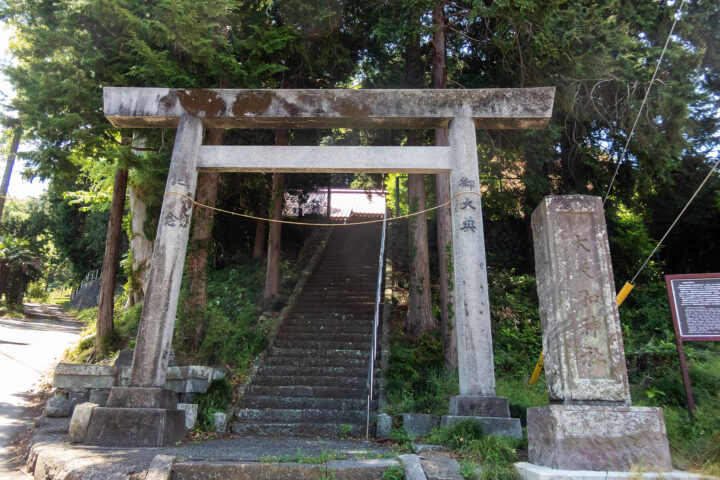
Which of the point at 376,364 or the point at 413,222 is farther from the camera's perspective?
the point at 413,222

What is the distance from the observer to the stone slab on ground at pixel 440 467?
3566 millimetres

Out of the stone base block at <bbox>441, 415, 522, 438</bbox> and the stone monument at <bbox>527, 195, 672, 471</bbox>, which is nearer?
the stone monument at <bbox>527, 195, 672, 471</bbox>

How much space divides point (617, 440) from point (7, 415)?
27.8ft

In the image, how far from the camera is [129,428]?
15.7 ft

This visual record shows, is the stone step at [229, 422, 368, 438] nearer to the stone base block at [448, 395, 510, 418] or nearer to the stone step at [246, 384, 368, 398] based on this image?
the stone step at [246, 384, 368, 398]

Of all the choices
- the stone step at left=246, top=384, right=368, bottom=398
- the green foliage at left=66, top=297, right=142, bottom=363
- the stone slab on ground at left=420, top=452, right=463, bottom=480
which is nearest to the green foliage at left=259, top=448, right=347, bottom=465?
the stone slab on ground at left=420, top=452, right=463, bottom=480

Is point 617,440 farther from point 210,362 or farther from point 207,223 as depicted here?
point 207,223

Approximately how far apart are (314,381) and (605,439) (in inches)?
202

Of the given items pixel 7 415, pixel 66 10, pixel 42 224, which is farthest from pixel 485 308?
pixel 42 224

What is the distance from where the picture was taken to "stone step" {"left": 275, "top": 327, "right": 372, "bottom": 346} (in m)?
9.07

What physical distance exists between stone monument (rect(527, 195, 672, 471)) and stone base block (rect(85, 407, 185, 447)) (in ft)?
12.0

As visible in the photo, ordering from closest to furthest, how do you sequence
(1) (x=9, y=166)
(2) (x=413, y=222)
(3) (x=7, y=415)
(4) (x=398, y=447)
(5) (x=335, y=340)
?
(4) (x=398, y=447)
(3) (x=7, y=415)
(5) (x=335, y=340)
(2) (x=413, y=222)
(1) (x=9, y=166)

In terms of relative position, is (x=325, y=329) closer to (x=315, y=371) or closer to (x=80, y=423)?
(x=315, y=371)

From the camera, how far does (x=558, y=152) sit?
11016 millimetres
